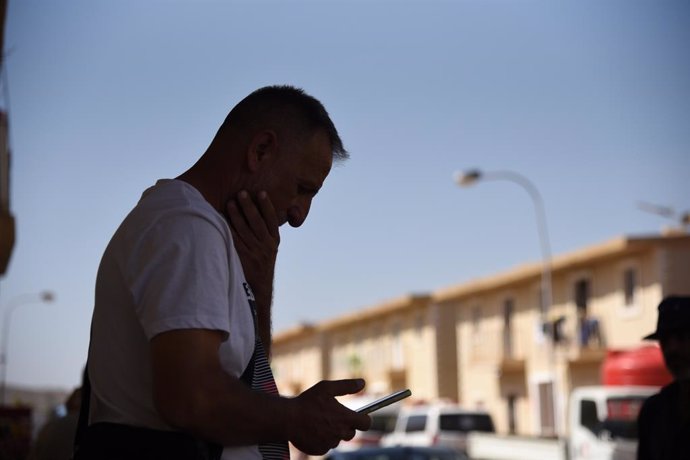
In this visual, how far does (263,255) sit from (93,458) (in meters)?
0.53

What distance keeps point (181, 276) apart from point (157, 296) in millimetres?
46

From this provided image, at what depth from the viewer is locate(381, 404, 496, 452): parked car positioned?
31.6m

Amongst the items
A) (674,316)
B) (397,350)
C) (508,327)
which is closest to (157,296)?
(674,316)

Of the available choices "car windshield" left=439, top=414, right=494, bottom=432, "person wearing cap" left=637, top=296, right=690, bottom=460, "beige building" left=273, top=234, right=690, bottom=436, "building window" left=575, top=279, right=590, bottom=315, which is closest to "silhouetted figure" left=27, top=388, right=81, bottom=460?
"person wearing cap" left=637, top=296, right=690, bottom=460

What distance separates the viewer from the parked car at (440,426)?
104ft

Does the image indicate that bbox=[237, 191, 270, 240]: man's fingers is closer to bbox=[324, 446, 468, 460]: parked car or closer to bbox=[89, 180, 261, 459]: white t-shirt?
bbox=[89, 180, 261, 459]: white t-shirt

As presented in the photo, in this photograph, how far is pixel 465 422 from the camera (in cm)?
3241

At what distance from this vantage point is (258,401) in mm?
1902

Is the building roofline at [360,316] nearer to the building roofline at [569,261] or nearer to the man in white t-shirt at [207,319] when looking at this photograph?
the building roofline at [569,261]

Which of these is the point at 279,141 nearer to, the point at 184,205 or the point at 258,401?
the point at 184,205

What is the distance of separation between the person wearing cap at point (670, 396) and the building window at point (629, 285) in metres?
33.3

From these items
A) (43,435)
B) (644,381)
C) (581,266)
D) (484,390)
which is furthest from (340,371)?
(43,435)

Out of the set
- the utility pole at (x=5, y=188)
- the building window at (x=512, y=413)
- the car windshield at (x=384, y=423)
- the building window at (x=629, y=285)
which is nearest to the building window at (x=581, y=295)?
the building window at (x=629, y=285)

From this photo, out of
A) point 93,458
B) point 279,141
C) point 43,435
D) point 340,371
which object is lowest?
point 340,371
